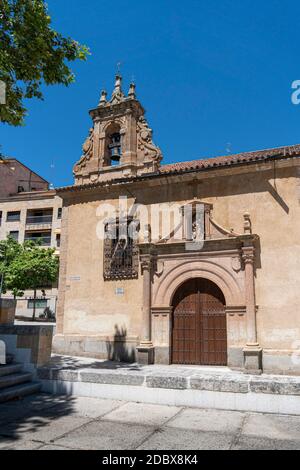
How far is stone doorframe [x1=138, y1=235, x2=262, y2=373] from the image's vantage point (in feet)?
34.6

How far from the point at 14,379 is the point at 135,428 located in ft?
8.04

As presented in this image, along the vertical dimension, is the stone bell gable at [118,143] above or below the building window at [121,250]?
above

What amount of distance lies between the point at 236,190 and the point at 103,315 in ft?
18.8

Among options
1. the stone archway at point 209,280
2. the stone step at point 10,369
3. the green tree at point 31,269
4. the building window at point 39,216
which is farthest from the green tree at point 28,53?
the building window at point 39,216

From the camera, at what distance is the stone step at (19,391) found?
533cm

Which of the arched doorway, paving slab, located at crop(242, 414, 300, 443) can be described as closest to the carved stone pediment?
the arched doorway

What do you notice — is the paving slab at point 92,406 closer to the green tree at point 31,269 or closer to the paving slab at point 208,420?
the paving slab at point 208,420

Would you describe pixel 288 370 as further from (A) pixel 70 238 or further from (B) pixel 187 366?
(A) pixel 70 238

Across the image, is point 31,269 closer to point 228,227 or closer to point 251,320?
point 228,227

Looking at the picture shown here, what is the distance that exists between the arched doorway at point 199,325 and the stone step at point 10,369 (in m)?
6.05

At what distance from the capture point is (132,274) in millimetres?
12352

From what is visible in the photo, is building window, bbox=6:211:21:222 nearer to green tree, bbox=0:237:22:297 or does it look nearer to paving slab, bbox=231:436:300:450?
green tree, bbox=0:237:22:297
